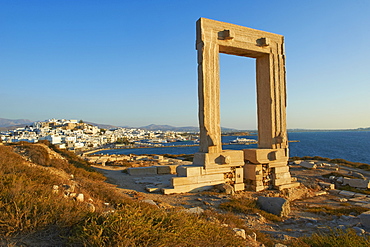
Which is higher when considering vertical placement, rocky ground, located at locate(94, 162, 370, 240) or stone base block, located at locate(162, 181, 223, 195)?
stone base block, located at locate(162, 181, 223, 195)

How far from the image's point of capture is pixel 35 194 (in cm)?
434

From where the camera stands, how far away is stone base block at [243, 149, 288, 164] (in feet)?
33.9

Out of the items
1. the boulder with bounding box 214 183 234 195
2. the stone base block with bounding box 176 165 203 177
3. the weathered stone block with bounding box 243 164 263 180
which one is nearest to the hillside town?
the stone base block with bounding box 176 165 203 177

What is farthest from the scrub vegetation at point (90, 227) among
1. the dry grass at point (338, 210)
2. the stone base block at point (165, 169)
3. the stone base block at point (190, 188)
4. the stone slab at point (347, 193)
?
the stone base block at point (165, 169)

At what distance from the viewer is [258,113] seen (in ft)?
38.7

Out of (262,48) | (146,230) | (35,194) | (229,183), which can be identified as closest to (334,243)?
(146,230)

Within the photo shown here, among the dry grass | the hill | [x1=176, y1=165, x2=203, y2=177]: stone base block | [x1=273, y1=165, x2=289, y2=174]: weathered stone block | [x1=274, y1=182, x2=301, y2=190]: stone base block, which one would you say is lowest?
the dry grass

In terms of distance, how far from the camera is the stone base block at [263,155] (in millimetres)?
10320

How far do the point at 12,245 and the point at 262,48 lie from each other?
1075 cm

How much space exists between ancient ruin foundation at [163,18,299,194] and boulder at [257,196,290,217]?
2.04 metres

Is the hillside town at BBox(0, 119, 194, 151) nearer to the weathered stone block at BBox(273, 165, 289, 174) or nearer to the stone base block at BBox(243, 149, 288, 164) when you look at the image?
the stone base block at BBox(243, 149, 288, 164)

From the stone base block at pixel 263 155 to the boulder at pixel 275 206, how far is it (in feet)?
8.12

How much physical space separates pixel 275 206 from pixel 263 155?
124 inches

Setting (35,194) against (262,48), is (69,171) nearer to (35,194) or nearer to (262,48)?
(35,194)
